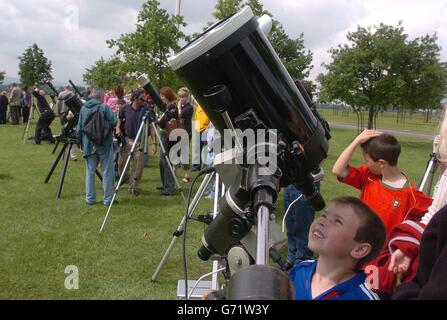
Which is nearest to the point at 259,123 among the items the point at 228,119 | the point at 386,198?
the point at 228,119

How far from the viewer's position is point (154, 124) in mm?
6152

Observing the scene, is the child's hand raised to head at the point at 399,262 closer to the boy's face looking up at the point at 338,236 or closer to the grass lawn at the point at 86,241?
the boy's face looking up at the point at 338,236

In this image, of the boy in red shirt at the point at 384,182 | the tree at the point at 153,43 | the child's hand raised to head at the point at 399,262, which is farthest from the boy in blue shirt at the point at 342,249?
the tree at the point at 153,43

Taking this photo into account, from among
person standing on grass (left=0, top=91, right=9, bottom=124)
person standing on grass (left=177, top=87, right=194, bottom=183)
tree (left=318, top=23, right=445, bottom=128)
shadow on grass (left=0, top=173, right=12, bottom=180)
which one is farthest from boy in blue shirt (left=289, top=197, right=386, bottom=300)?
person standing on grass (left=0, top=91, right=9, bottom=124)

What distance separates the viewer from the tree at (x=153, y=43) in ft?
38.0

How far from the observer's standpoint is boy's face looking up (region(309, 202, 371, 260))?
1.79 m

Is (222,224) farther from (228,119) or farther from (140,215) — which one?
(140,215)

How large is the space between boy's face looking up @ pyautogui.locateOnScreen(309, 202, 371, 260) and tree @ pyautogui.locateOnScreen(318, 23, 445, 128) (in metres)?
16.0

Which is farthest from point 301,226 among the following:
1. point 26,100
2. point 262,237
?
point 26,100

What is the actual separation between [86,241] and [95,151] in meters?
1.81

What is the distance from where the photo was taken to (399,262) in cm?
172

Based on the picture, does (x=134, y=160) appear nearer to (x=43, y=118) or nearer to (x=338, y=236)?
(x=338, y=236)

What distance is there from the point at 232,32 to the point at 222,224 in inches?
25.4
